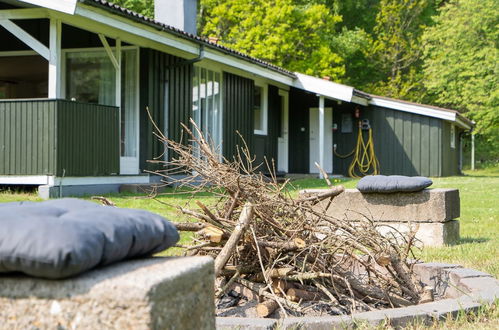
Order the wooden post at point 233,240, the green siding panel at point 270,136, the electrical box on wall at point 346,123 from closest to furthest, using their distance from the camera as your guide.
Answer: the wooden post at point 233,240 → the green siding panel at point 270,136 → the electrical box on wall at point 346,123

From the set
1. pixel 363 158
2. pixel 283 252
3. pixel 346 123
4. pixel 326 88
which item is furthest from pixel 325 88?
pixel 283 252

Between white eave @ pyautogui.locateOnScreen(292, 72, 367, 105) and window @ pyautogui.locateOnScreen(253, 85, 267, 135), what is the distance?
1005mm

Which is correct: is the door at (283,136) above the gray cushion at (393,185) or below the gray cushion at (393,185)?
above

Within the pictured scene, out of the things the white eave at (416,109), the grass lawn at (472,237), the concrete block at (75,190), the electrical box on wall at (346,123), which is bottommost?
the grass lawn at (472,237)

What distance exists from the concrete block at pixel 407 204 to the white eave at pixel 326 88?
42.0 feet

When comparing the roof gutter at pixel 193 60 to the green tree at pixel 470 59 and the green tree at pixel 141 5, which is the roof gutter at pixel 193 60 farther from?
the green tree at pixel 141 5

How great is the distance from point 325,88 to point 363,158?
3.41m

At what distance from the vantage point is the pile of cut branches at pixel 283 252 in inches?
151

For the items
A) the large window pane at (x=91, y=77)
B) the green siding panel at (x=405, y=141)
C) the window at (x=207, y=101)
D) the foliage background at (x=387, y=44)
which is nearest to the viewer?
the large window pane at (x=91, y=77)

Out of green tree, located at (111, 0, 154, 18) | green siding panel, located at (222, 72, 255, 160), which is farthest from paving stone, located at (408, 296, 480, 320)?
green tree, located at (111, 0, 154, 18)

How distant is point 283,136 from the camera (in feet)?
72.7

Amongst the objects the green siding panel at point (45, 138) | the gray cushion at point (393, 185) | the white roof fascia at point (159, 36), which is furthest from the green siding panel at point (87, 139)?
the gray cushion at point (393, 185)

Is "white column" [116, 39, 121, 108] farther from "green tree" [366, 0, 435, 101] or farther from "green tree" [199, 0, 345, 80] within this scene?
"green tree" [366, 0, 435, 101]

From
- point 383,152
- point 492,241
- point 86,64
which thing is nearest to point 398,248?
point 492,241
